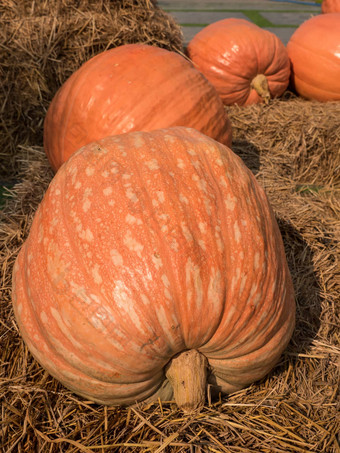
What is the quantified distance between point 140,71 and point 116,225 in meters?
1.47

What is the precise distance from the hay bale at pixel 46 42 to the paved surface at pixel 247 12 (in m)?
5.70

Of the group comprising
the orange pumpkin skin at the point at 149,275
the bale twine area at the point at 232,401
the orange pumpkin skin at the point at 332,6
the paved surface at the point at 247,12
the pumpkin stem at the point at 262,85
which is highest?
the orange pumpkin skin at the point at 332,6

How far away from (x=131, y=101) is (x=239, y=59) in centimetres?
237

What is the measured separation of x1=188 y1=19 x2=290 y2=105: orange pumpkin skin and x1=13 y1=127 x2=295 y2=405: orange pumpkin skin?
3053 mm

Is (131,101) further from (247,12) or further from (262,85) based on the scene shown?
(247,12)

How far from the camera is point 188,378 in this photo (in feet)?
5.35

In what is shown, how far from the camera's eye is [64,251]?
1.65m

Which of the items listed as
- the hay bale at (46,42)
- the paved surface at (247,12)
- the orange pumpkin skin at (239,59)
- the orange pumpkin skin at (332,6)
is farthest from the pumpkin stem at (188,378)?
the paved surface at (247,12)

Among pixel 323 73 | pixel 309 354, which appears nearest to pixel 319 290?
pixel 309 354

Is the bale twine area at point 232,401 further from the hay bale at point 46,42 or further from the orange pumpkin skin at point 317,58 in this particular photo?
the orange pumpkin skin at point 317,58

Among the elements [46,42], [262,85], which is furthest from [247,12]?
[46,42]

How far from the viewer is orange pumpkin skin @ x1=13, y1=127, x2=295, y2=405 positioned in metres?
1.57

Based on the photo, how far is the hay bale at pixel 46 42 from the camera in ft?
12.6

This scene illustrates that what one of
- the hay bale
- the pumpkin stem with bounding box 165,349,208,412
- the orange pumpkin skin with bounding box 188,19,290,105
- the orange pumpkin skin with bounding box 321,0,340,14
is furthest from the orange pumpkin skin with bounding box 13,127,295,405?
the orange pumpkin skin with bounding box 321,0,340,14
